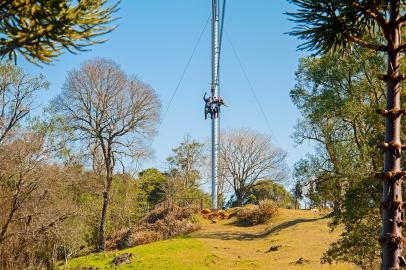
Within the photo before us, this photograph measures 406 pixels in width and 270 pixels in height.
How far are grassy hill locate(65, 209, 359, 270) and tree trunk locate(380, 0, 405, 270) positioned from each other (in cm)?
1272

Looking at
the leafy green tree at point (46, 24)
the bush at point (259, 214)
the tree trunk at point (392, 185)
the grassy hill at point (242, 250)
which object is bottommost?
the grassy hill at point (242, 250)

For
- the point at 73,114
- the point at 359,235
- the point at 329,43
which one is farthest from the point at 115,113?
the point at 329,43

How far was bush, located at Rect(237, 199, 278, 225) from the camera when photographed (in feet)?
102

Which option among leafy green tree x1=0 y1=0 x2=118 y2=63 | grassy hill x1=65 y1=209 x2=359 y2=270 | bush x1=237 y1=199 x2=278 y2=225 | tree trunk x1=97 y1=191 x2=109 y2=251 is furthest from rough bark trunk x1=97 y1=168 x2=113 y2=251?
leafy green tree x1=0 y1=0 x2=118 y2=63

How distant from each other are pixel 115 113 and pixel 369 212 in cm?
2342

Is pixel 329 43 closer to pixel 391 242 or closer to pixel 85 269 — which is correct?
pixel 391 242

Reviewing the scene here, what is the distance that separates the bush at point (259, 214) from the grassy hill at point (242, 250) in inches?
39.1

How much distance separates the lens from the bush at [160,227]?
29422 millimetres

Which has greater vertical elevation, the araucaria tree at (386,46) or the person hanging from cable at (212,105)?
the person hanging from cable at (212,105)

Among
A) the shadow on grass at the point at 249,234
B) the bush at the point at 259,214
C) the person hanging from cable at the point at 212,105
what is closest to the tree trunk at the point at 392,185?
the shadow on grass at the point at 249,234

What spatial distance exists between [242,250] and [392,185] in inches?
741

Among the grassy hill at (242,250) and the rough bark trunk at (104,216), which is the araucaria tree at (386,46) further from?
the rough bark trunk at (104,216)

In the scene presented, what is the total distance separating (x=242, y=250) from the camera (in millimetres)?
22859

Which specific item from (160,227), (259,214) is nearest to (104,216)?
(160,227)
